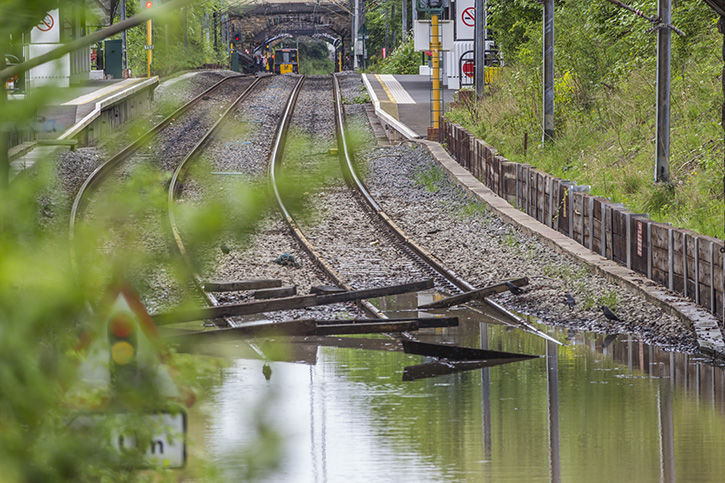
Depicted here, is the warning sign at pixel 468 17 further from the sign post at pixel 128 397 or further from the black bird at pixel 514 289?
the sign post at pixel 128 397

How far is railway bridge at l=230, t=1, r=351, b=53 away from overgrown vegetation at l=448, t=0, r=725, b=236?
8102cm

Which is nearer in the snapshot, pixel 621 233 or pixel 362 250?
pixel 621 233

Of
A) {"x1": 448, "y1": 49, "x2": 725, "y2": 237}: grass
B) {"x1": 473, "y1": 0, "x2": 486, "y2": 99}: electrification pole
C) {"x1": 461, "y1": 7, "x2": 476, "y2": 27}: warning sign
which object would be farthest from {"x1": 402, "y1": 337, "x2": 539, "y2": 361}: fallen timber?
{"x1": 461, "y1": 7, "x2": 476, "y2": 27}: warning sign

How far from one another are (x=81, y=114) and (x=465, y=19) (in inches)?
592

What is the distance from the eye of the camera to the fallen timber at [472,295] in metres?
11.2

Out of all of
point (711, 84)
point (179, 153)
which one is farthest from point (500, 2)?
point (711, 84)

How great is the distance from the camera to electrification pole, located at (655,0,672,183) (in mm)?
13070

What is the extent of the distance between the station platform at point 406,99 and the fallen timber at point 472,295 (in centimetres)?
1658

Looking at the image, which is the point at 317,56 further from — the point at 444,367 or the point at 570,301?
the point at 444,367

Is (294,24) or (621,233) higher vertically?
(294,24)

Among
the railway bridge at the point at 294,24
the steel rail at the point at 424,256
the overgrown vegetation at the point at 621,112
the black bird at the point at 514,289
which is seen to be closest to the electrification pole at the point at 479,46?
the overgrown vegetation at the point at 621,112

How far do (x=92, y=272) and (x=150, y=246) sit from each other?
129mm

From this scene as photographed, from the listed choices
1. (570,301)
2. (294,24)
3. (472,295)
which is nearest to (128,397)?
(570,301)

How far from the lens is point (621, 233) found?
1198 centimetres
